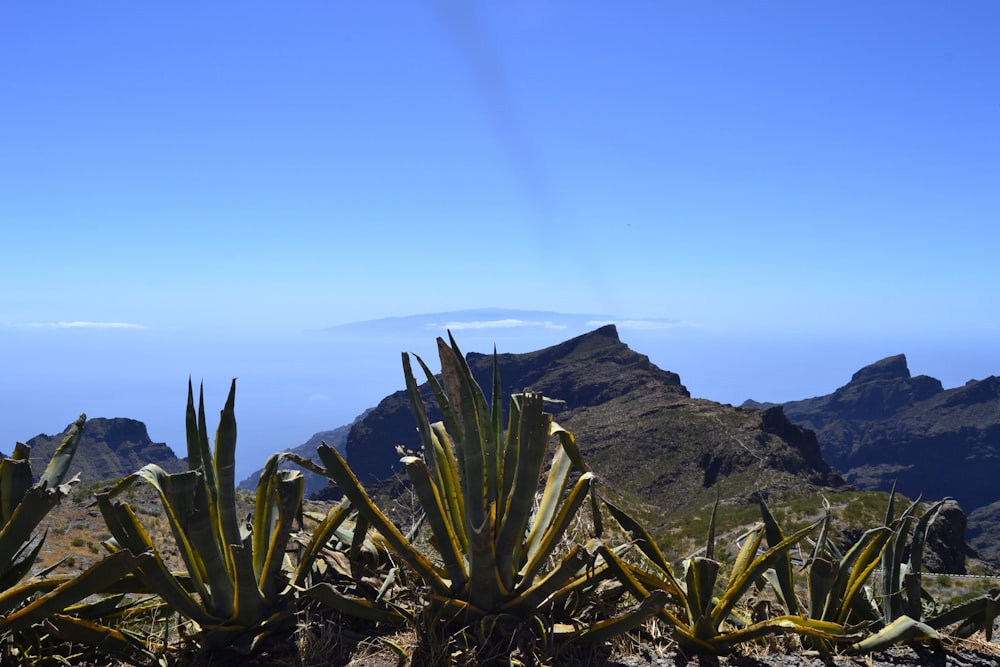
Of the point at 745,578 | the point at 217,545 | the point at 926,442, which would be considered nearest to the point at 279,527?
the point at 217,545

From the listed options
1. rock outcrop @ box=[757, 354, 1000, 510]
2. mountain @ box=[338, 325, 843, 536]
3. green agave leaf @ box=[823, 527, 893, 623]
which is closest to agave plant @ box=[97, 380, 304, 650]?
green agave leaf @ box=[823, 527, 893, 623]

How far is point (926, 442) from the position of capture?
471 ft

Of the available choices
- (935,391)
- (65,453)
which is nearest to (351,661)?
(65,453)

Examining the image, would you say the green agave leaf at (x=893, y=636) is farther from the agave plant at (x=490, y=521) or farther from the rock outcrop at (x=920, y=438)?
the rock outcrop at (x=920, y=438)

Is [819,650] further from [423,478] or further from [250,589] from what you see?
[250,589]

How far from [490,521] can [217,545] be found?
49.5 inches

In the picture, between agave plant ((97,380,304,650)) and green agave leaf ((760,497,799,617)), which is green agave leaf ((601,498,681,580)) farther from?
agave plant ((97,380,304,650))

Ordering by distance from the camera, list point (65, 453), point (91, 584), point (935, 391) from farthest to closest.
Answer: point (935, 391), point (65, 453), point (91, 584)

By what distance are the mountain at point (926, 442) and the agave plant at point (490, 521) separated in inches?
4697

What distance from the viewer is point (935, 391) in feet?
589

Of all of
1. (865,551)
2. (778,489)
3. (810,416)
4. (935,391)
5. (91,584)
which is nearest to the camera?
(91,584)

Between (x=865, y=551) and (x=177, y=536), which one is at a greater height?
(x=177, y=536)

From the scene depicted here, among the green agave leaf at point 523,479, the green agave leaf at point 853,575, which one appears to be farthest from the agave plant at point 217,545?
the green agave leaf at point 853,575

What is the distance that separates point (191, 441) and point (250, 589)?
771 millimetres
